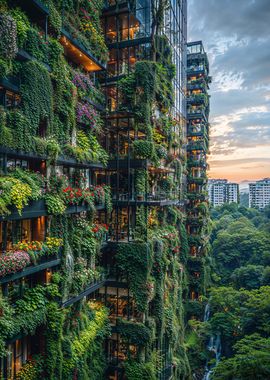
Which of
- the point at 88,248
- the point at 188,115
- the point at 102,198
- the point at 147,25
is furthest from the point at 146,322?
the point at 188,115

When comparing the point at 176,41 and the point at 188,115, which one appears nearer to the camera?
the point at 176,41

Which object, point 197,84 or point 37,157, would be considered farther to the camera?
point 197,84

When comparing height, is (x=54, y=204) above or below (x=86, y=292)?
above

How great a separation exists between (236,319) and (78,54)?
33299 millimetres

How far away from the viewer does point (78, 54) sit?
A: 74.1ft

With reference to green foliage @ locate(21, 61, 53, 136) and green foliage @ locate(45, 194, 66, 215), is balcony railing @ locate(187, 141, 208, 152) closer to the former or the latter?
green foliage @ locate(21, 61, 53, 136)

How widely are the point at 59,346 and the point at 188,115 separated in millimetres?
46134

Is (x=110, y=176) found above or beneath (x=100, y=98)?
beneath

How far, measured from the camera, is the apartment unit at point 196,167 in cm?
4825

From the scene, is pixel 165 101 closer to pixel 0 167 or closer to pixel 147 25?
pixel 147 25

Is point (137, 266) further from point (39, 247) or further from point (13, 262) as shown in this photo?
point (13, 262)

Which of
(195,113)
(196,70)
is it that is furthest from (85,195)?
(196,70)

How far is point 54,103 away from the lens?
1817 cm

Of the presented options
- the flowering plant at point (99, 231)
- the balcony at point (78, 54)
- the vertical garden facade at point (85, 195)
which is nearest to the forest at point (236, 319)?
the vertical garden facade at point (85, 195)
